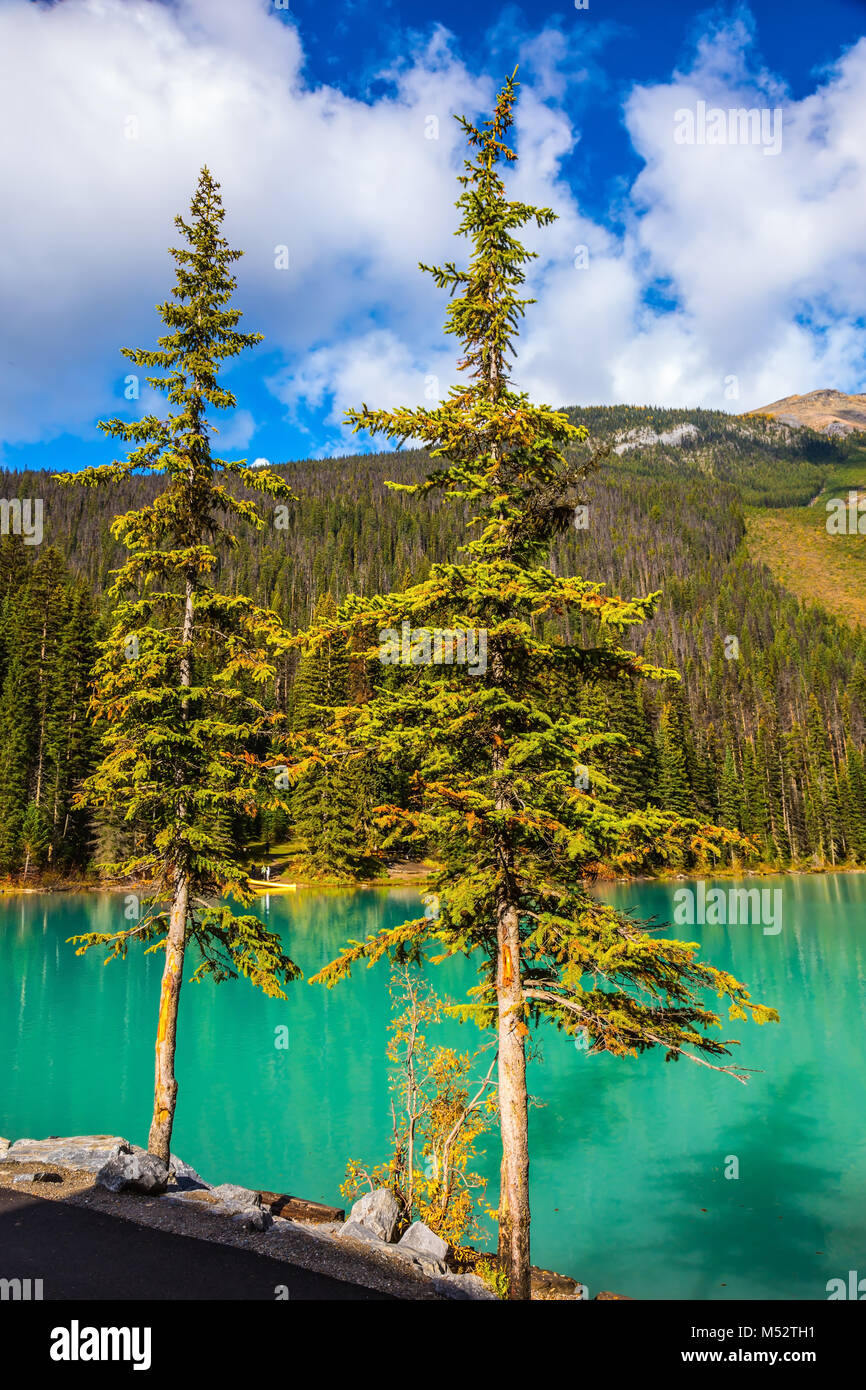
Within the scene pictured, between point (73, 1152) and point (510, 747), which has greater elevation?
point (510, 747)

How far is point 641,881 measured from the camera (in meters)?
67.1

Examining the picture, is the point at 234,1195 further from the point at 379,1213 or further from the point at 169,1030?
the point at 169,1030

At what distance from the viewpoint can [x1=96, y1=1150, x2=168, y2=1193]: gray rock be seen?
30.0 feet

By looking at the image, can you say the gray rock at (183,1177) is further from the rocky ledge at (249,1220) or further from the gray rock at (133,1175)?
the gray rock at (133,1175)

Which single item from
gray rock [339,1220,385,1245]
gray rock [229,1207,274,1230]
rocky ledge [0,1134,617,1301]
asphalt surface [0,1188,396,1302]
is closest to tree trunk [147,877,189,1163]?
rocky ledge [0,1134,617,1301]

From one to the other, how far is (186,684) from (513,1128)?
8773mm

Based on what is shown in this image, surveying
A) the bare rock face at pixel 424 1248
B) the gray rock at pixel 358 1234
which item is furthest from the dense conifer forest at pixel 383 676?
the bare rock face at pixel 424 1248

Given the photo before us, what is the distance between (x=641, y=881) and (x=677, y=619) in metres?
102

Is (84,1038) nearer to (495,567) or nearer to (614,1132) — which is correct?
(614,1132)

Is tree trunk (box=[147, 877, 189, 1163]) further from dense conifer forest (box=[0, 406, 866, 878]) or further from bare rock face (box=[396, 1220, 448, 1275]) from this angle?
bare rock face (box=[396, 1220, 448, 1275])

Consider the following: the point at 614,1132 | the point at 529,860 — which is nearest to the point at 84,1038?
the point at 614,1132

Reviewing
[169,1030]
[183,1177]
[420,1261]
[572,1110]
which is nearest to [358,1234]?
[420,1261]

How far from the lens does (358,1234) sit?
30.8 feet

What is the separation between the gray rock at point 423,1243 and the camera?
32.1 feet
